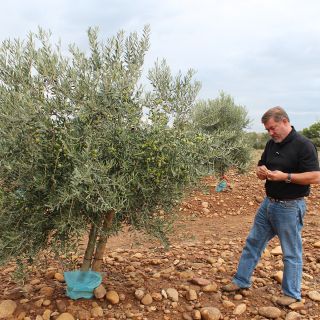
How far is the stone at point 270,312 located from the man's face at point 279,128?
206 centimetres

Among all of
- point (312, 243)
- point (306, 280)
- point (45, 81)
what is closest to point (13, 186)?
point (45, 81)

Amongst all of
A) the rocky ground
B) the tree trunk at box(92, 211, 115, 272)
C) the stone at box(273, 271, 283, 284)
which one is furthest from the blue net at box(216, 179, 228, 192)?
the tree trunk at box(92, 211, 115, 272)


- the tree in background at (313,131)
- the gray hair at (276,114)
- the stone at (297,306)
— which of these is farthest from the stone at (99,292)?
the tree in background at (313,131)

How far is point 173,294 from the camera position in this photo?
5.21 meters

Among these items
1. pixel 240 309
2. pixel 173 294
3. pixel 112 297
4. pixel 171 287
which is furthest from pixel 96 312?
pixel 240 309

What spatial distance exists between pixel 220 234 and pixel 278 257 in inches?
89.8

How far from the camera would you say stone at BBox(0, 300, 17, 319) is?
4766 millimetres

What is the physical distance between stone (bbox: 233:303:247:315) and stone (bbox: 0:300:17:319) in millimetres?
2643

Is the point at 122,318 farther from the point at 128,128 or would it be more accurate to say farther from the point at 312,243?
the point at 312,243

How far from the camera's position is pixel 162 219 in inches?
195

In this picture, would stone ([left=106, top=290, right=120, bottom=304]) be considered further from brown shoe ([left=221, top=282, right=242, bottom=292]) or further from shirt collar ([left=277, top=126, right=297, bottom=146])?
shirt collar ([left=277, top=126, right=297, bottom=146])

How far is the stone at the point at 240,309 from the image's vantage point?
16.3 feet

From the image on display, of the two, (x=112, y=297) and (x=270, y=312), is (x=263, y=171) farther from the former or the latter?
(x=112, y=297)

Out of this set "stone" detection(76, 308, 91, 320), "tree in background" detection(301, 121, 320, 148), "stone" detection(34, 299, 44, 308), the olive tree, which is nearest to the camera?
the olive tree
